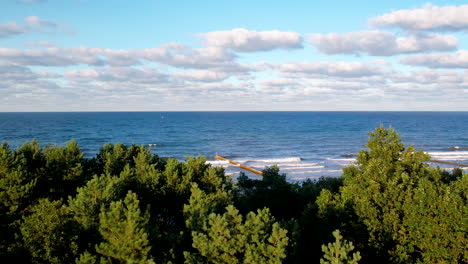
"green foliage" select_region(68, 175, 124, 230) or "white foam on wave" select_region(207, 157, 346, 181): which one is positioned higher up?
"green foliage" select_region(68, 175, 124, 230)

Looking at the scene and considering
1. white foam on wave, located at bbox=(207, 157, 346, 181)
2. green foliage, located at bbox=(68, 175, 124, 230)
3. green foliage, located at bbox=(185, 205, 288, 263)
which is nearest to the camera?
green foliage, located at bbox=(185, 205, 288, 263)

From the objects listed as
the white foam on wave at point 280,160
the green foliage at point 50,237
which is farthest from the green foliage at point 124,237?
the white foam on wave at point 280,160

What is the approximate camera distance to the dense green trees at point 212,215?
369 inches

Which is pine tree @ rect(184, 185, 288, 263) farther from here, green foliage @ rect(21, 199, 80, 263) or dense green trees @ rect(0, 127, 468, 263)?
green foliage @ rect(21, 199, 80, 263)

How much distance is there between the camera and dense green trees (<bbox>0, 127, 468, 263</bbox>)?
938cm

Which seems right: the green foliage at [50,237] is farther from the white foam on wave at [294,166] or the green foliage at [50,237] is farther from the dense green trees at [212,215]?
the white foam on wave at [294,166]

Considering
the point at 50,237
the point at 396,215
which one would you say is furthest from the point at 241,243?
the point at 396,215

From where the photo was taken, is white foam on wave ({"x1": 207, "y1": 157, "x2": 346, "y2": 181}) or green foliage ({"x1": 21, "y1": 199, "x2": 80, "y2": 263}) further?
white foam on wave ({"x1": 207, "y1": 157, "x2": 346, "y2": 181})

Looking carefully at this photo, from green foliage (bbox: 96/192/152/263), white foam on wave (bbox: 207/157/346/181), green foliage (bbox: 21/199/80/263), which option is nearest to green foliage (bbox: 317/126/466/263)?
green foliage (bbox: 96/192/152/263)

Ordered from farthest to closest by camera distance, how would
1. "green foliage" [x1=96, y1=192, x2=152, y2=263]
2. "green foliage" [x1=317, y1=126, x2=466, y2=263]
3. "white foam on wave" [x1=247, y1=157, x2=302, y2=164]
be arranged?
"white foam on wave" [x1=247, y1=157, x2=302, y2=164] < "green foliage" [x1=317, y1=126, x2=466, y2=263] < "green foliage" [x1=96, y1=192, x2=152, y2=263]

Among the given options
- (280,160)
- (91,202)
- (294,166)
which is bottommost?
(294,166)

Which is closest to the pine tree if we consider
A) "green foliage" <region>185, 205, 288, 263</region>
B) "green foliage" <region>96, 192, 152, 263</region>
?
"green foliage" <region>185, 205, 288, 263</region>

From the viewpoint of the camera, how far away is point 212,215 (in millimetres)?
9656

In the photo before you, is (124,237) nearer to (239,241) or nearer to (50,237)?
(50,237)
